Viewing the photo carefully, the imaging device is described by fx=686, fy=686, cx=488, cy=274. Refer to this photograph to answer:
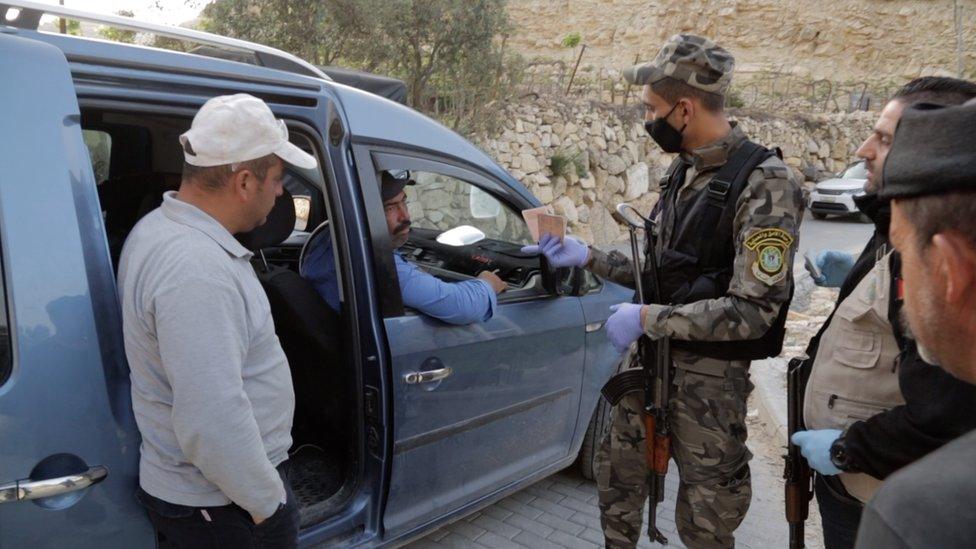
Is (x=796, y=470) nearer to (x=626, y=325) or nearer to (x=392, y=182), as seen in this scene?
(x=626, y=325)

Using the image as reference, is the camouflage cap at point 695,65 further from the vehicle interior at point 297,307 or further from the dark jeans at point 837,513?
the dark jeans at point 837,513

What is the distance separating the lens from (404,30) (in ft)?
29.3

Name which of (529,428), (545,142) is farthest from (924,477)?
(545,142)

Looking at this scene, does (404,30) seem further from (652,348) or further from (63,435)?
(63,435)

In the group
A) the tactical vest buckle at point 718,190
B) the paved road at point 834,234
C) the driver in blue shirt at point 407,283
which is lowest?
the paved road at point 834,234

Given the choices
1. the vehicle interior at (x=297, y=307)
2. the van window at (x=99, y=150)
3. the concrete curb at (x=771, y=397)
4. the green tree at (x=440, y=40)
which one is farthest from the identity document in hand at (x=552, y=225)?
the green tree at (x=440, y=40)

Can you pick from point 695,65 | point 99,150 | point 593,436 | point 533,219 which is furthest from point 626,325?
point 99,150

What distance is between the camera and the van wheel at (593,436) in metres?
3.46

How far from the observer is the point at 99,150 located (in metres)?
2.47

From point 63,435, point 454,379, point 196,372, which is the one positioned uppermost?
point 196,372

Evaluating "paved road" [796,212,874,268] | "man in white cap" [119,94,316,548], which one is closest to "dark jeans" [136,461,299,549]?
"man in white cap" [119,94,316,548]

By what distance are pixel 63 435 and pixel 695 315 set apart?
177 cm

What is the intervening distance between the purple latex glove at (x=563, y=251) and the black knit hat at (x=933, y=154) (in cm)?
Answer: 182

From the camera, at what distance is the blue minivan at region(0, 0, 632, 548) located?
147 centimetres
